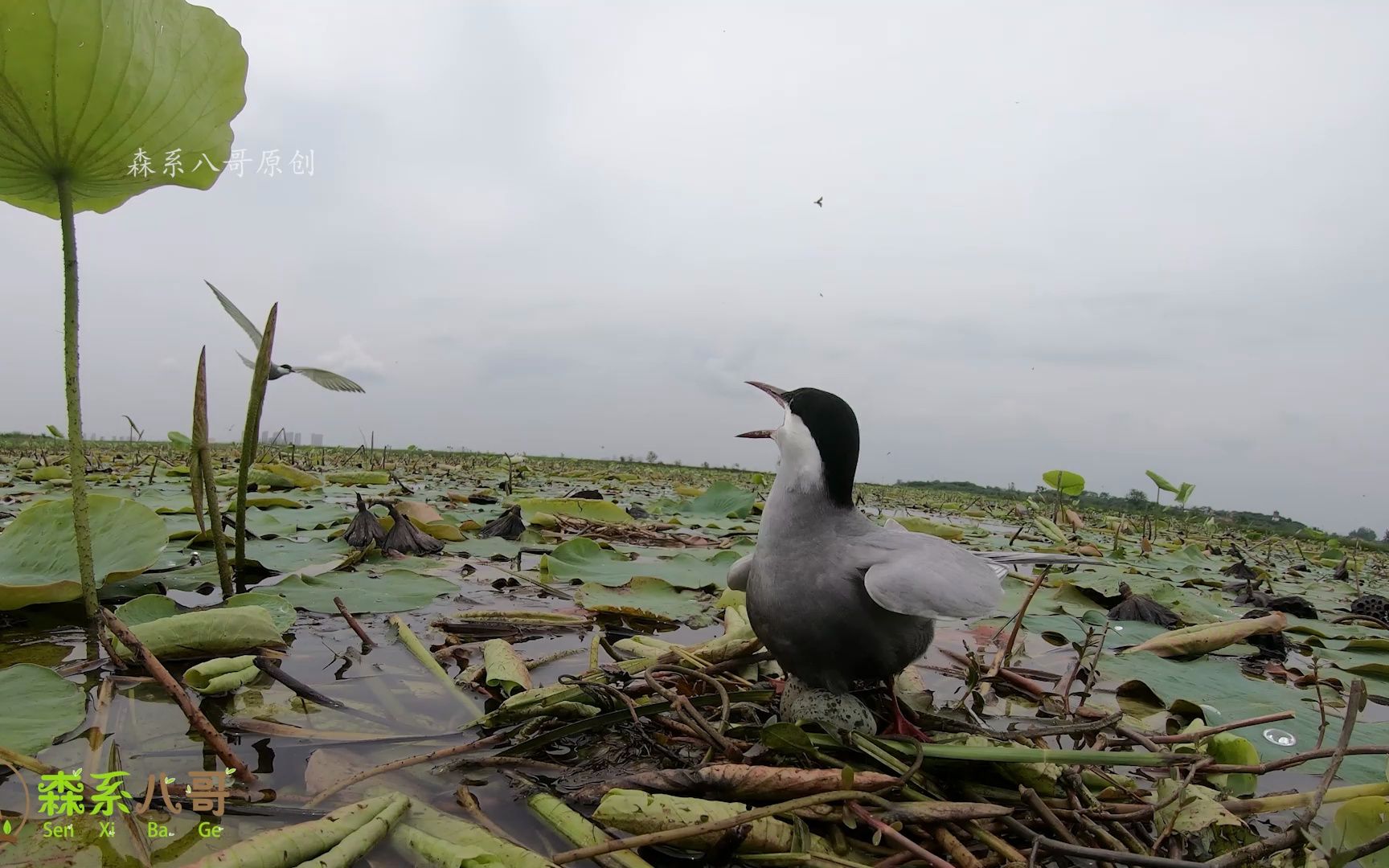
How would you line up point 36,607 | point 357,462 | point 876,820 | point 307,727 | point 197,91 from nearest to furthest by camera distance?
point 876,820
point 307,727
point 197,91
point 36,607
point 357,462

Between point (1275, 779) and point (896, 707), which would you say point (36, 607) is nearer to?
point (896, 707)

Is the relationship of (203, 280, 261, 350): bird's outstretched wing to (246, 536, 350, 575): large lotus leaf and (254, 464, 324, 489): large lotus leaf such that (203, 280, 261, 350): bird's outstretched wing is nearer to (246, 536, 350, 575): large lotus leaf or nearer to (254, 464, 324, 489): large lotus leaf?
(246, 536, 350, 575): large lotus leaf

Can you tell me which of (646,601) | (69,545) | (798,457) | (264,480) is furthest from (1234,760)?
(264,480)

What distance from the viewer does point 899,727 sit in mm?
1693

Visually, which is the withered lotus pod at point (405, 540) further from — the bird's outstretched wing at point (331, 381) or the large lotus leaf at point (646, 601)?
the bird's outstretched wing at point (331, 381)

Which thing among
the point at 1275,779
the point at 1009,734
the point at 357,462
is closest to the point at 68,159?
the point at 1009,734

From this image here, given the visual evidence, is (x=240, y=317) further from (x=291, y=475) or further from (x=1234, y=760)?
(x=291, y=475)

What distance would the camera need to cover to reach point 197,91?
6.44 feet

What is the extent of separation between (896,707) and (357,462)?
13550 millimetres

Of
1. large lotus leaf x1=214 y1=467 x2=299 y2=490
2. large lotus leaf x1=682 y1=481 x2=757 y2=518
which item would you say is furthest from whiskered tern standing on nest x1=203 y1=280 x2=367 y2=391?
large lotus leaf x1=682 y1=481 x2=757 y2=518

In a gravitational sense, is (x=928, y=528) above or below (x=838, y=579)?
below

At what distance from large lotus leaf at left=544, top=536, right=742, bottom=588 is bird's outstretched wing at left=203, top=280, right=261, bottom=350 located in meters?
1.73

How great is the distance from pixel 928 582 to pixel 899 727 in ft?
1.38

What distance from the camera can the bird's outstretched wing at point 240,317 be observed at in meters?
2.23
